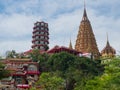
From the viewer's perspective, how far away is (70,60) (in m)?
63.3

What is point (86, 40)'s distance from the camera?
82188 mm

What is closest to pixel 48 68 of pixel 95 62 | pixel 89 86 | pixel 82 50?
pixel 95 62

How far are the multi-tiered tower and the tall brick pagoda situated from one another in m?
7.12

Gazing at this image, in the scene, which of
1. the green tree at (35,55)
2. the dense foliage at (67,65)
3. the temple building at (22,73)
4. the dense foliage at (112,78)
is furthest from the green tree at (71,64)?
the dense foliage at (112,78)

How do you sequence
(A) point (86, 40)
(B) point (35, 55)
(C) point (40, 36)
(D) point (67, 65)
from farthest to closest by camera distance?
(C) point (40, 36) → (A) point (86, 40) → (B) point (35, 55) → (D) point (67, 65)

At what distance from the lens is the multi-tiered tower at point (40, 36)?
8562cm

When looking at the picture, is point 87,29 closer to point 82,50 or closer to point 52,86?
point 82,50

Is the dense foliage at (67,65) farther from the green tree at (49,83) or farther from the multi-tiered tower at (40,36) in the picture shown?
the multi-tiered tower at (40,36)

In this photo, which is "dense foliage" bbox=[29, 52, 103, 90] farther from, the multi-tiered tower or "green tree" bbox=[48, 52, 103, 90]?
the multi-tiered tower

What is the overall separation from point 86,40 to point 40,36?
10.9 m

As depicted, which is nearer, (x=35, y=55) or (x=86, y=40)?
(x=35, y=55)

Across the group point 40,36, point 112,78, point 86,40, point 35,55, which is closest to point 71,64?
point 35,55

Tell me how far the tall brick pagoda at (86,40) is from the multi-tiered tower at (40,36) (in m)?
7.12

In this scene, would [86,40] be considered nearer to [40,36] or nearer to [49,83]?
[40,36]
